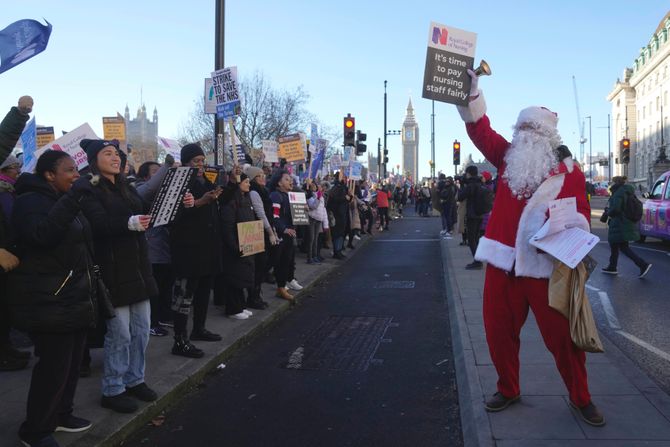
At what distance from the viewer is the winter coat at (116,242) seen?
3773 mm

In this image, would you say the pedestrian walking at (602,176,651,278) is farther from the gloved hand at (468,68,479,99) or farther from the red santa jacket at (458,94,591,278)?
the gloved hand at (468,68,479,99)

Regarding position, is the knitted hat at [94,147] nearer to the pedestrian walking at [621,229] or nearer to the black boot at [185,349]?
the black boot at [185,349]

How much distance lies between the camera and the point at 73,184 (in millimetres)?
3553

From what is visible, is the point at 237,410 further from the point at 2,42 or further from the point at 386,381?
the point at 2,42

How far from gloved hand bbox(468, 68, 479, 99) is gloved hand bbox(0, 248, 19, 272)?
3093mm

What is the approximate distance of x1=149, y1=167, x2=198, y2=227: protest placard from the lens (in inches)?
165

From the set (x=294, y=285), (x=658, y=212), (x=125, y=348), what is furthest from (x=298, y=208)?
(x=658, y=212)

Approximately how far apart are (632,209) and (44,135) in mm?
11627

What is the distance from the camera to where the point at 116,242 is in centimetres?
391

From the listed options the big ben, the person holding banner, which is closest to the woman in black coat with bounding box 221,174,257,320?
the person holding banner

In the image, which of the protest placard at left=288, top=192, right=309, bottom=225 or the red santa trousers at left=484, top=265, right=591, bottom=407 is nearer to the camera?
the red santa trousers at left=484, top=265, right=591, bottom=407

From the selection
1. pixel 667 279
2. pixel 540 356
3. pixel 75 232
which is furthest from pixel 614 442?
pixel 667 279

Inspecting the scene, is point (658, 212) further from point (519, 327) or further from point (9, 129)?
point (9, 129)

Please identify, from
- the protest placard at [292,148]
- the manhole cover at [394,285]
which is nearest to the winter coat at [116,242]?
the manhole cover at [394,285]
